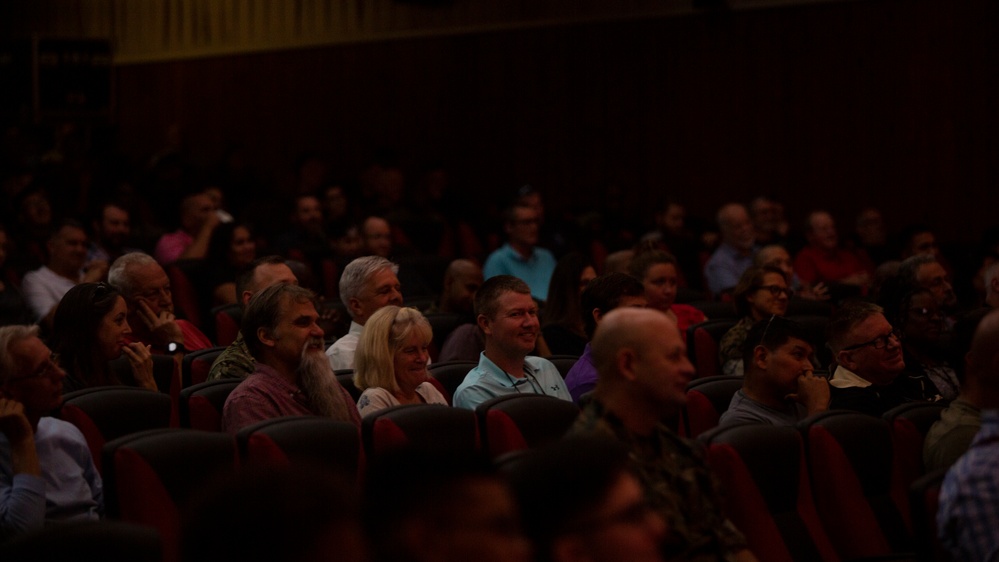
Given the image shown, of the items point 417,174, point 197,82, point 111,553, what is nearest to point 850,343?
point 111,553

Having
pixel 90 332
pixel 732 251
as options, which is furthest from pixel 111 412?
pixel 732 251

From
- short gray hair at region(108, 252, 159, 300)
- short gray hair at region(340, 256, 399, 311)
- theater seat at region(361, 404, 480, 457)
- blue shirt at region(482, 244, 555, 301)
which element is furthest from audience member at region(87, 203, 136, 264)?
theater seat at region(361, 404, 480, 457)

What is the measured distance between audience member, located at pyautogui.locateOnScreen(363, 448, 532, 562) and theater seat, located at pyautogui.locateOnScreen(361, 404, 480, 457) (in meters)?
1.28

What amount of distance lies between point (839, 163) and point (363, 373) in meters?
6.07

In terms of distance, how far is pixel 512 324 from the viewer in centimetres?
407

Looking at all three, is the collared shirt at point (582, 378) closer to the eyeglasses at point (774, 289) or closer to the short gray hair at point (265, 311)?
the short gray hair at point (265, 311)

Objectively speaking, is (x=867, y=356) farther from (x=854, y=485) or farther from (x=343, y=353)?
(x=343, y=353)

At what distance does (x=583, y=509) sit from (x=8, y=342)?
169 centimetres

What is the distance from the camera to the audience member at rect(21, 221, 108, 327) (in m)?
6.16

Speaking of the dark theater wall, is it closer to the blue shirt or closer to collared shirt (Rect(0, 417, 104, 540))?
the blue shirt

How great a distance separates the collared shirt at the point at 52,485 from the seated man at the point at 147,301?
1626mm

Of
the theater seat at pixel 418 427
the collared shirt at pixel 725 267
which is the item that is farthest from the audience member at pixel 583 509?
the collared shirt at pixel 725 267

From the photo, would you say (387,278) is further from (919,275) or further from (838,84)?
(838,84)

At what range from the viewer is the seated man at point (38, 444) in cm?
279
